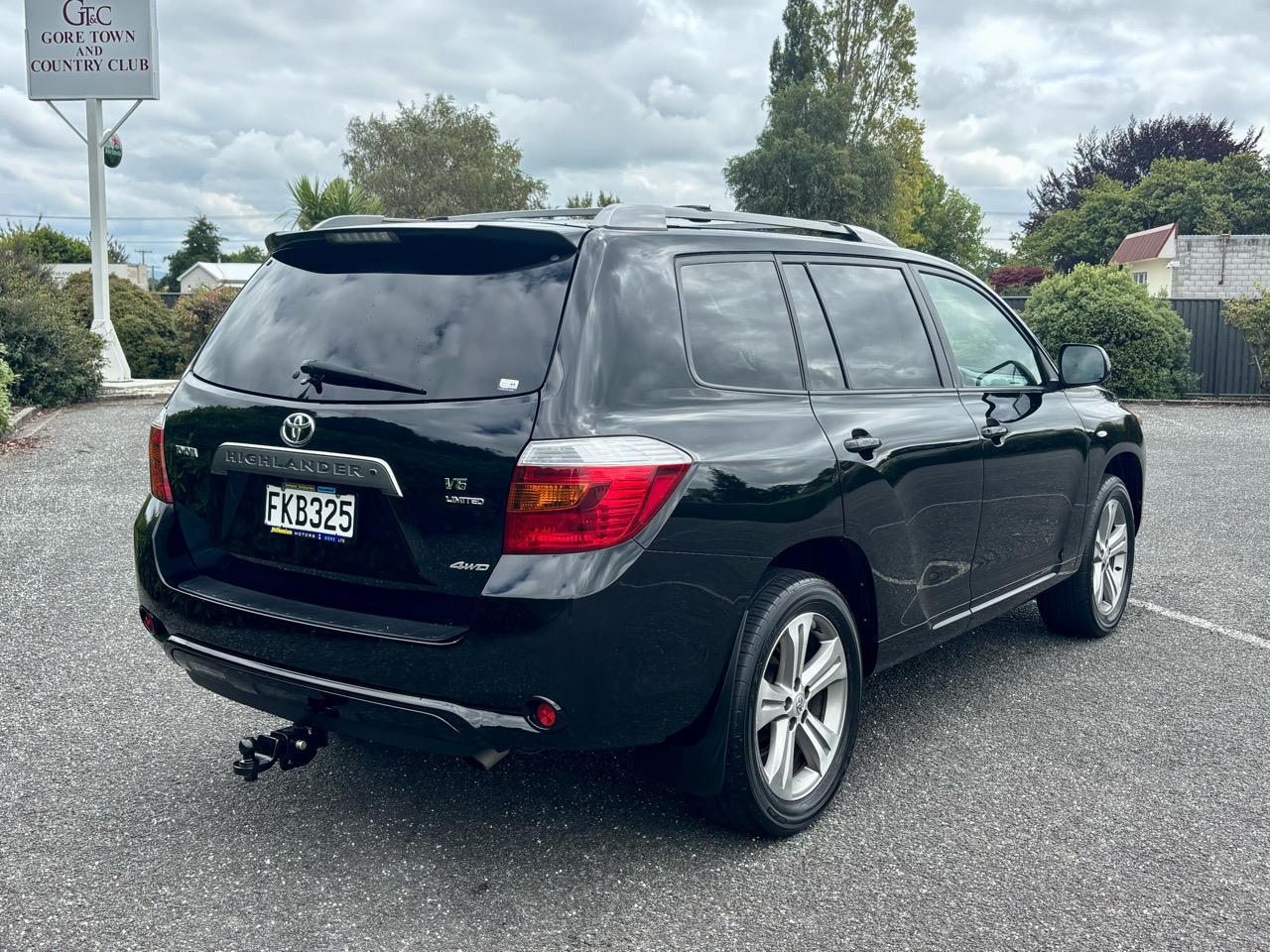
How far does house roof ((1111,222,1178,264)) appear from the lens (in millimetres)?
46188

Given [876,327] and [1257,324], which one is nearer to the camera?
[876,327]

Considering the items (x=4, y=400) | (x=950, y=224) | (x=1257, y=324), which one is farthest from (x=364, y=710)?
(x=950, y=224)

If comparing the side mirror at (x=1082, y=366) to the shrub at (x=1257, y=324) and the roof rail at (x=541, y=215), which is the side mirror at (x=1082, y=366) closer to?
the roof rail at (x=541, y=215)

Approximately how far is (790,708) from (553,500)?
1127 mm

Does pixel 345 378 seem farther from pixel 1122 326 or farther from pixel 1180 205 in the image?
pixel 1180 205

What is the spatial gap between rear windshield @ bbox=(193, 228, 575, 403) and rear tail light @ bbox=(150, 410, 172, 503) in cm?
28

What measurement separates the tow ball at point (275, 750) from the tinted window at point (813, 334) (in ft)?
6.13

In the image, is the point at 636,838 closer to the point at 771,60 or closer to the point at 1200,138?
the point at 771,60

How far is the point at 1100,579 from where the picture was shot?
224 inches

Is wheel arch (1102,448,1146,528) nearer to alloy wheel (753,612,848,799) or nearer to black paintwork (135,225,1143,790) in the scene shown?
black paintwork (135,225,1143,790)

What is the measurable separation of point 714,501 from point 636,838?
111 centimetres

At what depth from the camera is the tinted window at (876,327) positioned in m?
3.97

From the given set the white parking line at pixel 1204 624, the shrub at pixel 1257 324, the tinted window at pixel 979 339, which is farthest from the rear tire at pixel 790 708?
the shrub at pixel 1257 324

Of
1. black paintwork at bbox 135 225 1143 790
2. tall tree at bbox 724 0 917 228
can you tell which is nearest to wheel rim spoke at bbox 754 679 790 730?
black paintwork at bbox 135 225 1143 790
